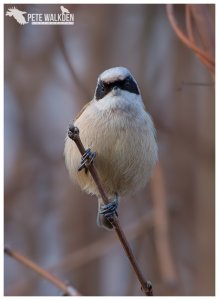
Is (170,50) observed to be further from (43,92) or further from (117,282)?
(117,282)

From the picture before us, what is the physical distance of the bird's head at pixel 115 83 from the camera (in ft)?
5.29

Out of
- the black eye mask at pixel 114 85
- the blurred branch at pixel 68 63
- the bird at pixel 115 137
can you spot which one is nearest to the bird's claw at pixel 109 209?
the bird at pixel 115 137

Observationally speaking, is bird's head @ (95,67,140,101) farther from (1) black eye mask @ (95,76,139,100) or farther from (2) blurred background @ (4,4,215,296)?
(2) blurred background @ (4,4,215,296)

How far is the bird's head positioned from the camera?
5.29ft

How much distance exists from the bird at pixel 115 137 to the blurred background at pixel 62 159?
9.7 inches

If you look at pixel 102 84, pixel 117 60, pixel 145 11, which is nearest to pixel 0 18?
pixel 102 84

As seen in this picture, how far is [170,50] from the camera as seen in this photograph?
7.07 ft

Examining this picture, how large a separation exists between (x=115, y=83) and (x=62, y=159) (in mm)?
736

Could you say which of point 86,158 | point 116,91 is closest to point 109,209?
point 86,158

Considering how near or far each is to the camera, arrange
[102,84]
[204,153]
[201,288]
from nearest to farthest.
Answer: [102,84] < [201,288] < [204,153]

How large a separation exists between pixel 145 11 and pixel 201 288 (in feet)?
3.25

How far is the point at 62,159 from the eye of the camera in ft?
7.48

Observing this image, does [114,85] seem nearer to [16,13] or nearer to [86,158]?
[86,158]

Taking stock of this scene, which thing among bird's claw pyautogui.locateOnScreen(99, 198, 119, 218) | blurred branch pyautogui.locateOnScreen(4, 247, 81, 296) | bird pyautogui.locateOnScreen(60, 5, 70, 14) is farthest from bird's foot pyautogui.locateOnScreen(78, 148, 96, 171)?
bird pyautogui.locateOnScreen(60, 5, 70, 14)
